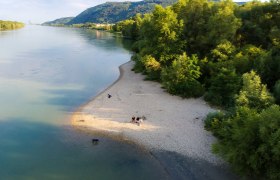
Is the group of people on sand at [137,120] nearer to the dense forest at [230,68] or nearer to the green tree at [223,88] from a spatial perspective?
the dense forest at [230,68]

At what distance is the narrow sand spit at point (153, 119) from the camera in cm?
2633

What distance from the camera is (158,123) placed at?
3048cm

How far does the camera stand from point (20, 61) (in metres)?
68.6

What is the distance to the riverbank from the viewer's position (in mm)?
24578

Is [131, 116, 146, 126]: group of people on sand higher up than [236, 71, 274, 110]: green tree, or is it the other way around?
[236, 71, 274, 110]: green tree

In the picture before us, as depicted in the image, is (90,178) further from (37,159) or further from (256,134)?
(256,134)

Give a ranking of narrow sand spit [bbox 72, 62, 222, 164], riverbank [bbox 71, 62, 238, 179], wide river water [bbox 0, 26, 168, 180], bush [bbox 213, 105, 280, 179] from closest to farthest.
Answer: bush [bbox 213, 105, 280, 179], wide river water [bbox 0, 26, 168, 180], riverbank [bbox 71, 62, 238, 179], narrow sand spit [bbox 72, 62, 222, 164]

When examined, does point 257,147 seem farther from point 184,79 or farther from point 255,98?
point 184,79

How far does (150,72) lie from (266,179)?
100ft

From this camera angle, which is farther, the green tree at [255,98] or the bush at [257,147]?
the green tree at [255,98]

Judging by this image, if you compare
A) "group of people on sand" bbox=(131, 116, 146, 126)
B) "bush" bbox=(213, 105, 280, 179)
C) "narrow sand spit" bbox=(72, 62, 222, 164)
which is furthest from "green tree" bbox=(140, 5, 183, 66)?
Answer: "bush" bbox=(213, 105, 280, 179)

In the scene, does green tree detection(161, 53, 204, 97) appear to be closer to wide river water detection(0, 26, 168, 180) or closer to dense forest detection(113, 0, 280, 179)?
dense forest detection(113, 0, 280, 179)

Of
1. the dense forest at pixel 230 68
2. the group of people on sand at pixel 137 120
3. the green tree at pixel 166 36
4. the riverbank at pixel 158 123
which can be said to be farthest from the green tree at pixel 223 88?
the green tree at pixel 166 36

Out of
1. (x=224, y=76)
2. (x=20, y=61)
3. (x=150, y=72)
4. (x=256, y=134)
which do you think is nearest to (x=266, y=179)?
(x=256, y=134)
